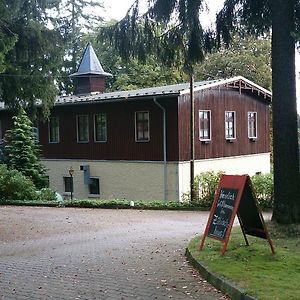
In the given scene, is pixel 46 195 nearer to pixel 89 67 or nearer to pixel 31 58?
pixel 31 58

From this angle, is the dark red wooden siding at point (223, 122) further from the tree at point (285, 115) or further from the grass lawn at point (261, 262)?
the grass lawn at point (261, 262)

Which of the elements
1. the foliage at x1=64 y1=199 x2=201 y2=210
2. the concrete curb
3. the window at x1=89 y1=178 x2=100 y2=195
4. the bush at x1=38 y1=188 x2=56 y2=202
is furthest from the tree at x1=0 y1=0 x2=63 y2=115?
the window at x1=89 y1=178 x2=100 y2=195

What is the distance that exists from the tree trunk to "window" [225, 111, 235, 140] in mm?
20227

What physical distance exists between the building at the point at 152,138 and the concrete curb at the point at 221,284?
1845 centimetres

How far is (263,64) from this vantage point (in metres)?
46.1

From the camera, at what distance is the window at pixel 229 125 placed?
102 feet

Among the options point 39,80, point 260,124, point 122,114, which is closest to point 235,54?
point 260,124

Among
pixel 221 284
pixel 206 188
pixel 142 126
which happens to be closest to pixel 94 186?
pixel 142 126

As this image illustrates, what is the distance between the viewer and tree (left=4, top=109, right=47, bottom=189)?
27.9 metres

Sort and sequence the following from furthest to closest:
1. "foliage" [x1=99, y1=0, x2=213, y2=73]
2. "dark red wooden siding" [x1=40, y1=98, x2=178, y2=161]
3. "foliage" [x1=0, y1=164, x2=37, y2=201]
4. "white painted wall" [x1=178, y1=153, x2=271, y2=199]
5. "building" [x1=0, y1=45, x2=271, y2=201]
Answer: "dark red wooden siding" [x1=40, y1=98, x2=178, y2=161], "building" [x1=0, y1=45, x2=271, y2=201], "white painted wall" [x1=178, y1=153, x2=271, y2=199], "foliage" [x1=0, y1=164, x2=37, y2=201], "foliage" [x1=99, y1=0, x2=213, y2=73]

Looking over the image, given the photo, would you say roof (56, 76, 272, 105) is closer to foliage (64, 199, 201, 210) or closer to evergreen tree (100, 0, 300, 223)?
foliage (64, 199, 201, 210)

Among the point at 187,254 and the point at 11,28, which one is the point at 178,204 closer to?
the point at 11,28

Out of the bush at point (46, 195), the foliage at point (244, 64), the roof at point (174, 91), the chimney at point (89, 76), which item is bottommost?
the bush at point (46, 195)

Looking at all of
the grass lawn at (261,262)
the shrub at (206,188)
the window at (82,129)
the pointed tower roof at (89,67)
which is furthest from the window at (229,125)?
the grass lawn at (261,262)
